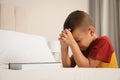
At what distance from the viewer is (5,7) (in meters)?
2.72

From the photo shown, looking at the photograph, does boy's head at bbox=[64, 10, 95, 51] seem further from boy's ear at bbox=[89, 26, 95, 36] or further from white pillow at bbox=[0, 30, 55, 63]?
white pillow at bbox=[0, 30, 55, 63]

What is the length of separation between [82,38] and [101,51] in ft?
0.44

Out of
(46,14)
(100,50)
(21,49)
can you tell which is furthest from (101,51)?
(46,14)

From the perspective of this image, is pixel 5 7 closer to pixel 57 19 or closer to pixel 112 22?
pixel 57 19

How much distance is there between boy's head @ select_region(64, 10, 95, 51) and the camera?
3.97 feet

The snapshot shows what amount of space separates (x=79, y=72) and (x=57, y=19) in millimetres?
2495

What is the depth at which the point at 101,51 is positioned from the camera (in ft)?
3.84

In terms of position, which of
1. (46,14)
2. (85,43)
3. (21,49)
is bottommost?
(21,49)

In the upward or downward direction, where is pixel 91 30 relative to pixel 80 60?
upward

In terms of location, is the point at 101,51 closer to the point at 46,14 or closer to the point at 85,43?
the point at 85,43

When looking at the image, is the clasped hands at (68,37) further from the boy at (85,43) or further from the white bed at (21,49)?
the white bed at (21,49)

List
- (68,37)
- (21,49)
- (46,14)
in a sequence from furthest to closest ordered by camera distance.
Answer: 1. (46,14)
2. (21,49)
3. (68,37)

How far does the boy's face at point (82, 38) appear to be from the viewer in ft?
3.99

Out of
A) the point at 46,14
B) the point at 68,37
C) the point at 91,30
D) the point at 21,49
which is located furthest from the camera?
the point at 46,14
